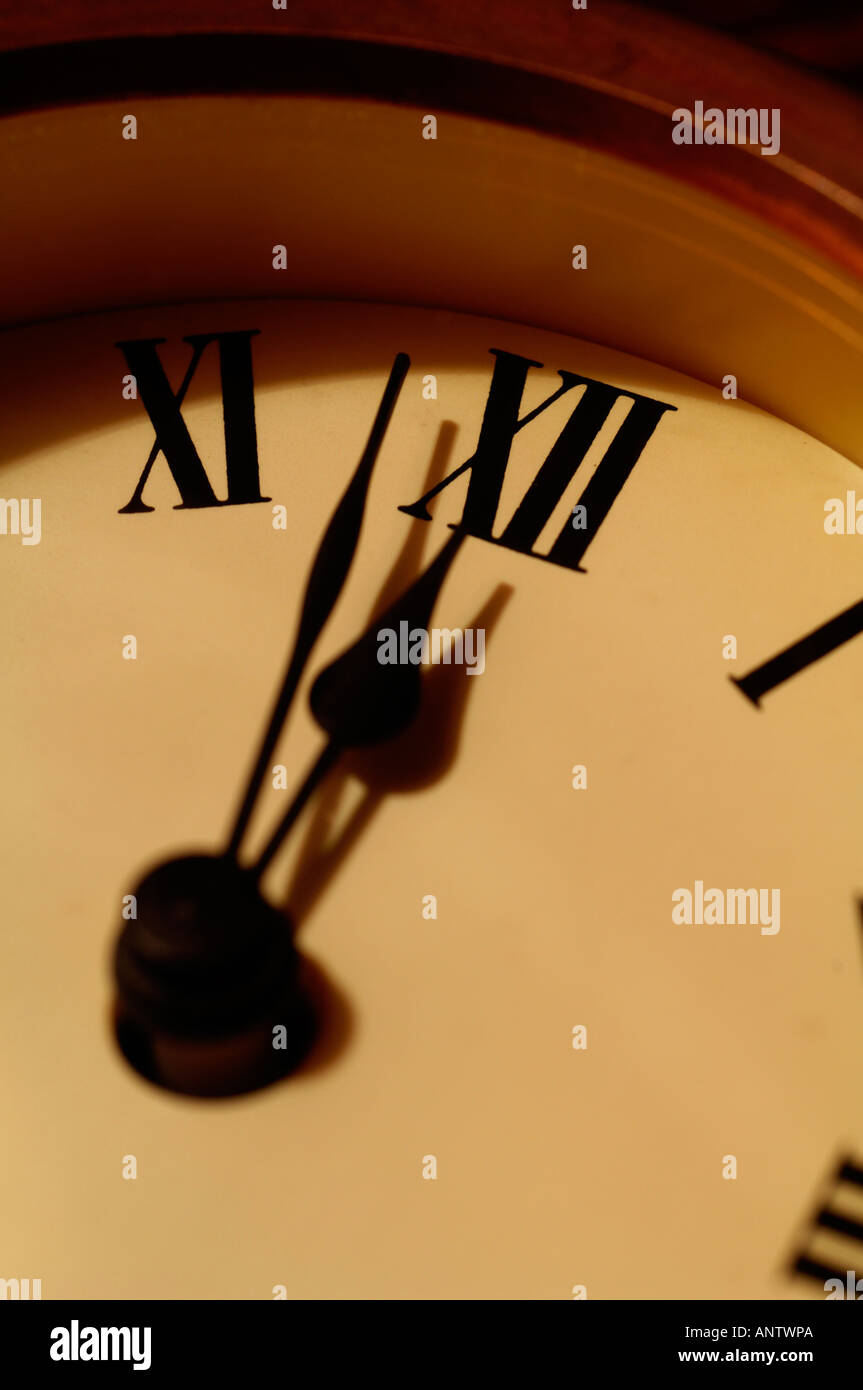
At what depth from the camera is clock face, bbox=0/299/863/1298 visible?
0.60 m

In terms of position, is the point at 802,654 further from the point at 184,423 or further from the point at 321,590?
the point at 184,423

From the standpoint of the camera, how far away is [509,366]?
0.88 m

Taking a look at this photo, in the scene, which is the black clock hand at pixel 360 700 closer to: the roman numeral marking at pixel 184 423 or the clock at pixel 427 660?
the clock at pixel 427 660

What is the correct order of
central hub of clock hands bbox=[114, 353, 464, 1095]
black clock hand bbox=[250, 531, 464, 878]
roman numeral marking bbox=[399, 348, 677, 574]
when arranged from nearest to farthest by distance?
central hub of clock hands bbox=[114, 353, 464, 1095], black clock hand bbox=[250, 531, 464, 878], roman numeral marking bbox=[399, 348, 677, 574]

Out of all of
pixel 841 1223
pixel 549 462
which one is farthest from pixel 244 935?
pixel 549 462

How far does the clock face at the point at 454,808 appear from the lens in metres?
0.60

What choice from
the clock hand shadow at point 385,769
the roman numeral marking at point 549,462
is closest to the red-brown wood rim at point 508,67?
the roman numeral marking at point 549,462

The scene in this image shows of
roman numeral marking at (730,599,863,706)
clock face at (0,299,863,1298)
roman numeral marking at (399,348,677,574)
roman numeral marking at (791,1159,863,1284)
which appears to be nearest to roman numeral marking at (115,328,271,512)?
clock face at (0,299,863,1298)

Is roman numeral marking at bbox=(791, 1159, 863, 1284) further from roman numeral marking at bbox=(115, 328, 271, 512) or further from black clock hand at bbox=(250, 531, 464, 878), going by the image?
roman numeral marking at bbox=(115, 328, 271, 512)

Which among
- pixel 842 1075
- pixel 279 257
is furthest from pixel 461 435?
pixel 842 1075

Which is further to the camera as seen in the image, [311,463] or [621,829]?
[311,463]
